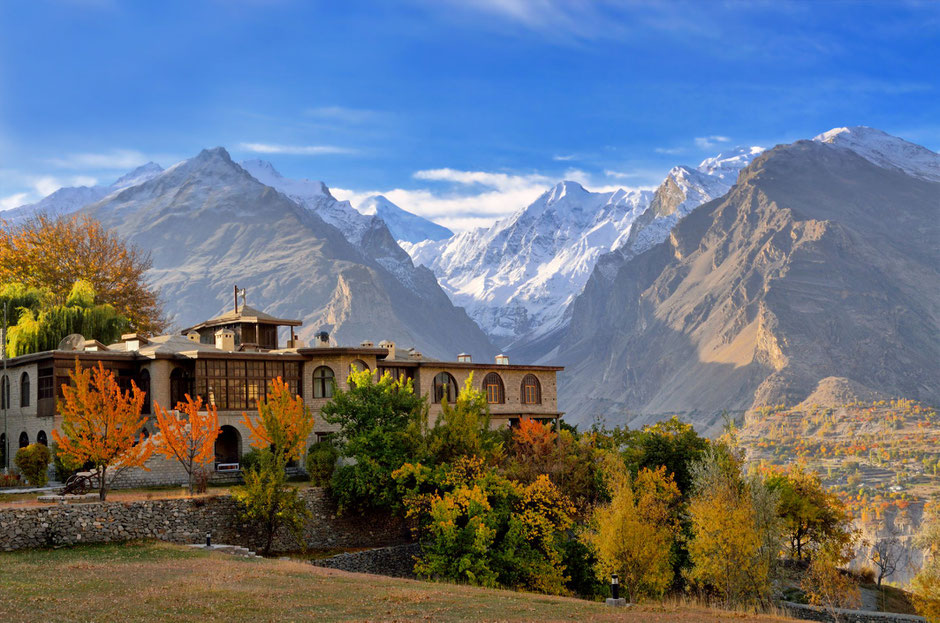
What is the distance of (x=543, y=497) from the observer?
4503cm

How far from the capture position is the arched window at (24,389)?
52.9 metres

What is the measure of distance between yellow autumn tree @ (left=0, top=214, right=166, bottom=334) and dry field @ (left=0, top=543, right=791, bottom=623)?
152 feet

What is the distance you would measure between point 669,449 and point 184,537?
29687 mm

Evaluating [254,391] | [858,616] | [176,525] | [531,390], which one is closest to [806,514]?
[858,616]

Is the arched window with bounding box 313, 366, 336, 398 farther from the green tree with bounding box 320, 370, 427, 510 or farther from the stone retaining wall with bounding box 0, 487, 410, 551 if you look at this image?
the stone retaining wall with bounding box 0, 487, 410, 551

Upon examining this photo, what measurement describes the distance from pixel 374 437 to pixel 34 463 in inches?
623

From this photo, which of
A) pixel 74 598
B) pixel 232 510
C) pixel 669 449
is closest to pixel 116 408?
pixel 232 510

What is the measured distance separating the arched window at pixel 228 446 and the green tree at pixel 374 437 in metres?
7.84

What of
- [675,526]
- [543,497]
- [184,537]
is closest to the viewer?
[184,537]

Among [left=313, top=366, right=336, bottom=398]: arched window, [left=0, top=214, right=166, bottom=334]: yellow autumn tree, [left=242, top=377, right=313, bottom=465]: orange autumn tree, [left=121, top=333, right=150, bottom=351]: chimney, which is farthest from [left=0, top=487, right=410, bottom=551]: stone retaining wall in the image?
[left=0, top=214, right=166, bottom=334]: yellow autumn tree

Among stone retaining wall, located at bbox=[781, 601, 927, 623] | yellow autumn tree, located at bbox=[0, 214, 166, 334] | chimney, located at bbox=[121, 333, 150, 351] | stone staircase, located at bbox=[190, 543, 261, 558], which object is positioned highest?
yellow autumn tree, located at bbox=[0, 214, 166, 334]

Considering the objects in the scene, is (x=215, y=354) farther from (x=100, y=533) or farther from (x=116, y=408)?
(x=100, y=533)

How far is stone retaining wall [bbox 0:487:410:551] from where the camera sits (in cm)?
3347

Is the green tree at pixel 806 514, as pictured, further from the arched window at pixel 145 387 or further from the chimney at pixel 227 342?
the arched window at pixel 145 387
